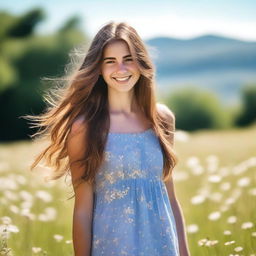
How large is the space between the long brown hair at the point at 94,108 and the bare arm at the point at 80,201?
0.04 meters

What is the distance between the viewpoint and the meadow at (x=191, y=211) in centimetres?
401

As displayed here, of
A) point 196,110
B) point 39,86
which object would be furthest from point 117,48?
point 196,110

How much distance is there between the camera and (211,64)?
30.3m

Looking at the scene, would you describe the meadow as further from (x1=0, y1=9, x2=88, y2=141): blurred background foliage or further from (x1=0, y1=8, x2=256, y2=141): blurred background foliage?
(x1=0, y1=8, x2=256, y2=141): blurred background foliage

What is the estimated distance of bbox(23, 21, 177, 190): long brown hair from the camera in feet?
10.2

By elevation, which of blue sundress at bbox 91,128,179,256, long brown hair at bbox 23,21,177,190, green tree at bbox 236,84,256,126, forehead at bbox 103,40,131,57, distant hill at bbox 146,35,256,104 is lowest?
blue sundress at bbox 91,128,179,256

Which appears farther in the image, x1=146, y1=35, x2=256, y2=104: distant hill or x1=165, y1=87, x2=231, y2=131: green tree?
x1=165, y1=87, x2=231, y2=131: green tree

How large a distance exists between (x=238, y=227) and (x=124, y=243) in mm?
1773

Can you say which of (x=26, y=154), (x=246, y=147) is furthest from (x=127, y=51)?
(x=26, y=154)

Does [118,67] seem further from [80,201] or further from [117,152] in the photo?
[80,201]

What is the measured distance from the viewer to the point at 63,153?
3.33 metres

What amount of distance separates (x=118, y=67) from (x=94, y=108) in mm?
247

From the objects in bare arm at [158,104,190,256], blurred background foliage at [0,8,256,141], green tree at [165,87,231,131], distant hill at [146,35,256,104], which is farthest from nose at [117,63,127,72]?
green tree at [165,87,231,131]

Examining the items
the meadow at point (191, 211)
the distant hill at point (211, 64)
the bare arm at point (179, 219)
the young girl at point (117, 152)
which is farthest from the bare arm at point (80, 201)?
the distant hill at point (211, 64)
